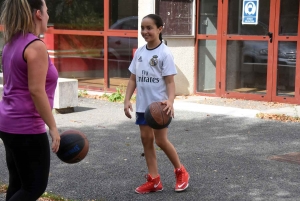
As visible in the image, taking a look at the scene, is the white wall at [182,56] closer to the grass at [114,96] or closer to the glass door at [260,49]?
the glass door at [260,49]

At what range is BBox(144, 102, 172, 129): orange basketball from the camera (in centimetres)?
564

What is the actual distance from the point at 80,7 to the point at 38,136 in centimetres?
1133

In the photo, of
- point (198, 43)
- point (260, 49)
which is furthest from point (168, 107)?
point (198, 43)

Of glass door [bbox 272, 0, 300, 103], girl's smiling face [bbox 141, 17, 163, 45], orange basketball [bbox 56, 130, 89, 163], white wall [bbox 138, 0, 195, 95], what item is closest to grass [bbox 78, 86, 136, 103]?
white wall [bbox 138, 0, 195, 95]

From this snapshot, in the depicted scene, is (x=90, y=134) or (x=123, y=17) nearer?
(x=90, y=134)

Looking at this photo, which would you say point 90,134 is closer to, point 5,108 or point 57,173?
point 57,173

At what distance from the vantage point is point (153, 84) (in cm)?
591

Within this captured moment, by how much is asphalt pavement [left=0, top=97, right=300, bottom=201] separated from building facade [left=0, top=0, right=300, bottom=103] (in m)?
1.04

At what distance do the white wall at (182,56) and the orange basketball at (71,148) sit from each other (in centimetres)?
871

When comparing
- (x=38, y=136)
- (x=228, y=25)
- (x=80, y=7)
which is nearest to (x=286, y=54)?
(x=228, y=25)

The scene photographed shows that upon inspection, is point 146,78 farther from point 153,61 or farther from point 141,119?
point 141,119

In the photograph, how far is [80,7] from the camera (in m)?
15.1

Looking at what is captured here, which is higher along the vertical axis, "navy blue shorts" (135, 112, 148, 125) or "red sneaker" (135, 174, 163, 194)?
"navy blue shorts" (135, 112, 148, 125)

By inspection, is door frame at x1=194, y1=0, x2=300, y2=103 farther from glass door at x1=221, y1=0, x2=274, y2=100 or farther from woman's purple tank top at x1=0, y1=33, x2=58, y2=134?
woman's purple tank top at x1=0, y1=33, x2=58, y2=134
